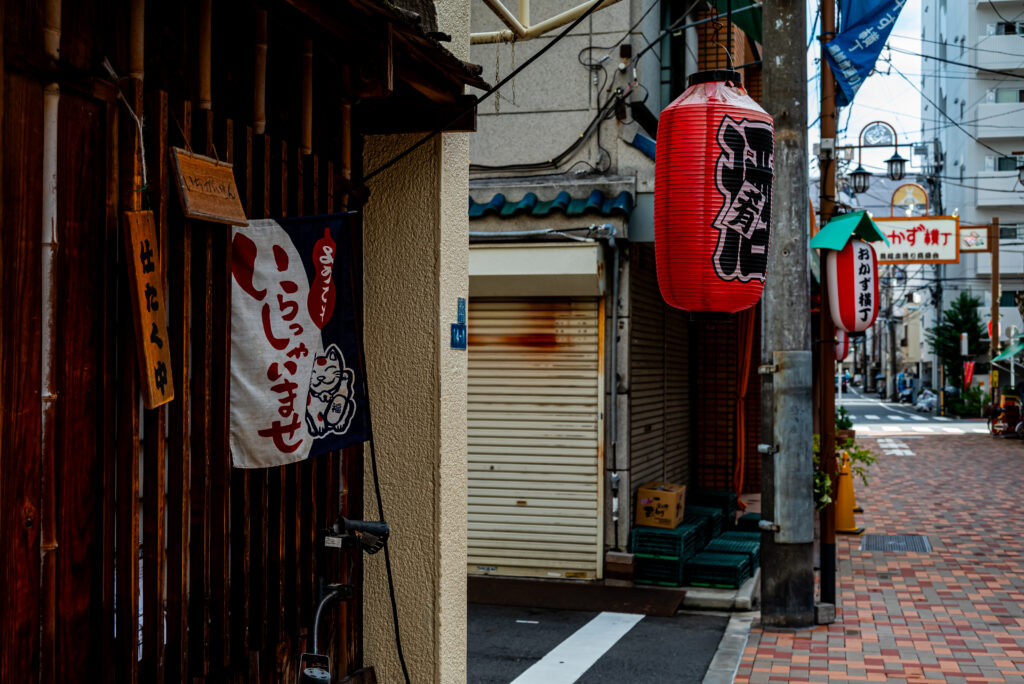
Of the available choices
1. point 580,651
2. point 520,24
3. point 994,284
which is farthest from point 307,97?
point 994,284

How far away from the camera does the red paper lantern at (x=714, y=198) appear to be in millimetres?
8000

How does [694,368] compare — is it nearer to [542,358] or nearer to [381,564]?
[542,358]

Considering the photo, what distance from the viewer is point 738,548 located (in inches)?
492

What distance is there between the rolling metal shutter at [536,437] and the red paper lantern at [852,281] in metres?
2.63

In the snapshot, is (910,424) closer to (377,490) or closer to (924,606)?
(924,606)

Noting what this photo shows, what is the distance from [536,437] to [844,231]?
4.22m

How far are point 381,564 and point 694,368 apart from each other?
12.5 meters

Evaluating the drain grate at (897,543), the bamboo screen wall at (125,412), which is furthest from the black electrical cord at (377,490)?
the drain grate at (897,543)

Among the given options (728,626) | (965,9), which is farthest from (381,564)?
(965,9)

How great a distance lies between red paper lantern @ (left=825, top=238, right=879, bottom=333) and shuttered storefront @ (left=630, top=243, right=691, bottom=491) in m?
2.38

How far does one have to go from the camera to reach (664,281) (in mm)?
8297

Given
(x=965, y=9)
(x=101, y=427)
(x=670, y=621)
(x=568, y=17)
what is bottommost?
(x=670, y=621)

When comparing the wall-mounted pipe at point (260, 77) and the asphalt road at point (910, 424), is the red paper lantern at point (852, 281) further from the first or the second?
the asphalt road at point (910, 424)

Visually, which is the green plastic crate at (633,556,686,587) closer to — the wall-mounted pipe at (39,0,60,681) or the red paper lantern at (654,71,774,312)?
the red paper lantern at (654,71,774,312)
